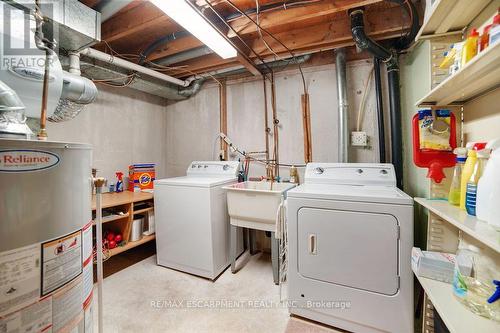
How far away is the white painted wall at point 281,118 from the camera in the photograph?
2369mm

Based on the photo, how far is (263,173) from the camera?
285cm

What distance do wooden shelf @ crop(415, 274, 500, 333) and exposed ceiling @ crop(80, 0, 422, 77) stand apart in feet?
6.04

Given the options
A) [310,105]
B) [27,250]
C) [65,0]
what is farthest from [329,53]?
[27,250]

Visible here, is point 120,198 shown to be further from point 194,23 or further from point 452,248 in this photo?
point 452,248

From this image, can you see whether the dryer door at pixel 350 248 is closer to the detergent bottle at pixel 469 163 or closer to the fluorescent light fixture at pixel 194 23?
the detergent bottle at pixel 469 163

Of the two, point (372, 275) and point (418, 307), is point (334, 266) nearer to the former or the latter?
point (372, 275)

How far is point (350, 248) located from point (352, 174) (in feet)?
2.55

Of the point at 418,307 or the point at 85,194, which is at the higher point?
the point at 85,194

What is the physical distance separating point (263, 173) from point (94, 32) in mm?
2125

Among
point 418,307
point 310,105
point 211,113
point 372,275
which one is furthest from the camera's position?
point 211,113

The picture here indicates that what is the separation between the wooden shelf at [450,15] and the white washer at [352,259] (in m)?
0.96
